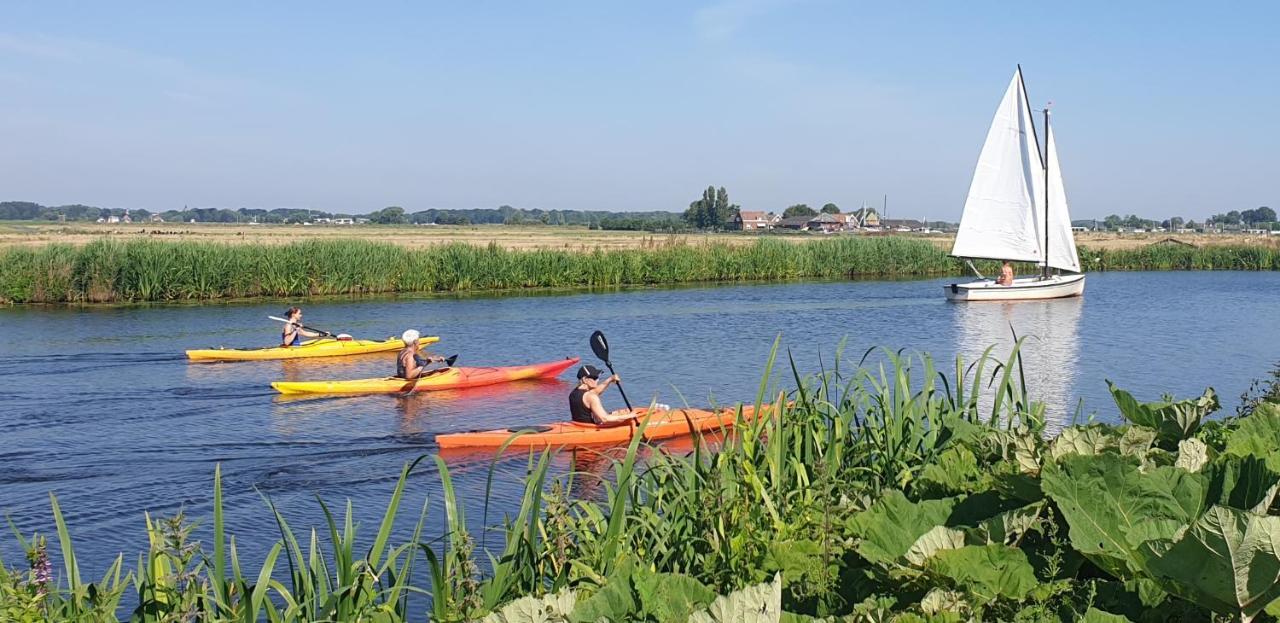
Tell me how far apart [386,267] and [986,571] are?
31062mm

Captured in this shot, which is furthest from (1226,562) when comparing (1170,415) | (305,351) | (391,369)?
(305,351)

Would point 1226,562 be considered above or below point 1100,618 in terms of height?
above

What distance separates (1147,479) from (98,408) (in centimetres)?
1485

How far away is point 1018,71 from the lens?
105 feet

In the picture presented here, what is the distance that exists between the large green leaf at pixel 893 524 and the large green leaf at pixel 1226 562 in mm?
778

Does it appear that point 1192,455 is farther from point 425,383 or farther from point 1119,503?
point 425,383

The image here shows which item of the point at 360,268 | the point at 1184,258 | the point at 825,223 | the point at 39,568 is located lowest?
the point at 360,268

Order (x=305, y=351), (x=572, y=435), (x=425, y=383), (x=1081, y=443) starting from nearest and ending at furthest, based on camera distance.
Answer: (x=1081, y=443), (x=572, y=435), (x=425, y=383), (x=305, y=351)

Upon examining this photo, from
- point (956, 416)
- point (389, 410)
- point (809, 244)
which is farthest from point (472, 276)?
point (956, 416)

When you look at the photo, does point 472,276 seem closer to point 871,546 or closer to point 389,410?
point 389,410

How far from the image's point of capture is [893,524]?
333 centimetres

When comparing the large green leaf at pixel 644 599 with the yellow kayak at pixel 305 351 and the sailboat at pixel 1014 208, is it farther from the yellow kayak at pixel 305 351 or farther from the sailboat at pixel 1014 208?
the sailboat at pixel 1014 208

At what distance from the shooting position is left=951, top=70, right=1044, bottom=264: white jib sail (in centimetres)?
3213

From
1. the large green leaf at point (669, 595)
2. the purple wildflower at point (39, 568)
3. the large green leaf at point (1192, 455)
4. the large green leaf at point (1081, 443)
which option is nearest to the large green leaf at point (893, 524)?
the large green leaf at point (1081, 443)
